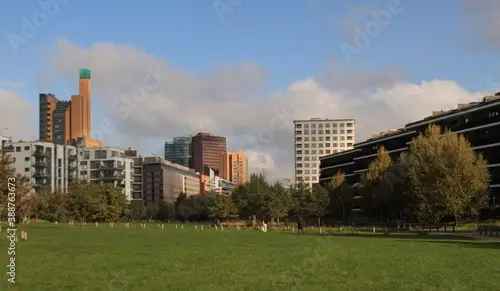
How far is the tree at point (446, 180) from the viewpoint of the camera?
9006cm

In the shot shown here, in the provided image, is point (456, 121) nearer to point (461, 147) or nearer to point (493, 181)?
point (493, 181)

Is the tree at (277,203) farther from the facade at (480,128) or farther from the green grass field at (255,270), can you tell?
the green grass field at (255,270)

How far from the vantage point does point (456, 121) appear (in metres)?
140

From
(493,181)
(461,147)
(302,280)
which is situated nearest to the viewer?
(302,280)

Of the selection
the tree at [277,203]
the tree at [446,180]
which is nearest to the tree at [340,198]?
the tree at [277,203]

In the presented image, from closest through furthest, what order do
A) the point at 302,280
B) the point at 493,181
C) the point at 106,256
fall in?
the point at 302,280 < the point at 106,256 < the point at 493,181

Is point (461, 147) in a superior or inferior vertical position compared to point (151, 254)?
superior

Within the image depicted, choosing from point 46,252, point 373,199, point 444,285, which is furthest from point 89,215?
point 444,285

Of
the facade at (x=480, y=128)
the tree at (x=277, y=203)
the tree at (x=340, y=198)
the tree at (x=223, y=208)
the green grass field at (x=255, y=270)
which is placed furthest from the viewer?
the tree at (x=340, y=198)

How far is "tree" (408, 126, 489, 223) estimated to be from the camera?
295ft

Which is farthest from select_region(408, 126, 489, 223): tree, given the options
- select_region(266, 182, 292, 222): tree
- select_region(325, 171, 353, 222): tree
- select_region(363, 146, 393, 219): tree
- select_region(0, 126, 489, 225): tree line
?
select_region(325, 171, 353, 222): tree

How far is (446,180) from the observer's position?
295 feet

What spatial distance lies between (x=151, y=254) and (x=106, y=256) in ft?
10.3

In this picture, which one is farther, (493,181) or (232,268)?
(493,181)
